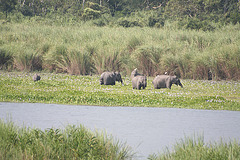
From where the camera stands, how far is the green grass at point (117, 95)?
1199 cm

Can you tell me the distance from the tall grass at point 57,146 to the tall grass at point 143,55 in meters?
13.9

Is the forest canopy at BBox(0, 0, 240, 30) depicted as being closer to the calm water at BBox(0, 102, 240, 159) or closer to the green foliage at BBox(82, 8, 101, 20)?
the green foliage at BBox(82, 8, 101, 20)

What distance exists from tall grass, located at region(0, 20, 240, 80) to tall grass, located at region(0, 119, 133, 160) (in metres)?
13.9

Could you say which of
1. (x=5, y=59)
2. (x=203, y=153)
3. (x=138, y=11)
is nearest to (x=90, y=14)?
(x=138, y=11)

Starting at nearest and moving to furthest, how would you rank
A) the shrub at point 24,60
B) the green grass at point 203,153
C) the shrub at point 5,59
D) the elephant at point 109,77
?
the green grass at point 203,153 < the elephant at point 109,77 < the shrub at point 24,60 < the shrub at point 5,59

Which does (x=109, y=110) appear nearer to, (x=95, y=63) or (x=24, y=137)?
(x=24, y=137)

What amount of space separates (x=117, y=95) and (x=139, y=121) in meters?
3.97

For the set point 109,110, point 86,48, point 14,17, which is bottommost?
point 109,110

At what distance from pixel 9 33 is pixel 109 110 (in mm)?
18168

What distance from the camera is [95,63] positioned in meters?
21.5

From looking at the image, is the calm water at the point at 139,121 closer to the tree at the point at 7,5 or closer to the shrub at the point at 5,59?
the shrub at the point at 5,59

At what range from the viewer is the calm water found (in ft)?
25.6

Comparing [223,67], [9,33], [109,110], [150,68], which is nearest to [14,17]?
[9,33]

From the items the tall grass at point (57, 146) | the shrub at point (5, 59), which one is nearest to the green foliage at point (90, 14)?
the shrub at point (5, 59)
